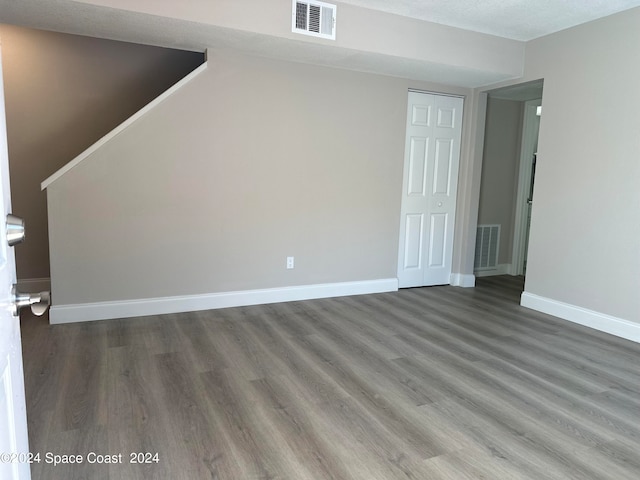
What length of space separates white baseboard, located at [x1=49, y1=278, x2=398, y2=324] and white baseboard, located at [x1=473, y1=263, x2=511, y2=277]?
1585 millimetres

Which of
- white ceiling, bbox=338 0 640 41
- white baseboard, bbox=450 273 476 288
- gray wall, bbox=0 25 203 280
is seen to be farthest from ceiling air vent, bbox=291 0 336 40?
white baseboard, bbox=450 273 476 288

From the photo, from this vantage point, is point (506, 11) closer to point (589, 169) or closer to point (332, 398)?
point (589, 169)

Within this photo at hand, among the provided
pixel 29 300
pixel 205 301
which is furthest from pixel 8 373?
pixel 205 301

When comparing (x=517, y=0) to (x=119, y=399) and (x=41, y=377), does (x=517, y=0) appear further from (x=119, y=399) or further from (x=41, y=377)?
(x=41, y=377)

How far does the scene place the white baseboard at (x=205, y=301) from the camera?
3449mm

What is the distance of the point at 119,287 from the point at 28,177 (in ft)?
5.57

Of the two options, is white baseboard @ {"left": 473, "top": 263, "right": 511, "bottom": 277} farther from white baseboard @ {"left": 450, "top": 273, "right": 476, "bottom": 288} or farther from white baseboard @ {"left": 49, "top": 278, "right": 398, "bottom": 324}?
white baseboard @ {"left": 49, "top": 278, "right": 398, "bottom": 324}

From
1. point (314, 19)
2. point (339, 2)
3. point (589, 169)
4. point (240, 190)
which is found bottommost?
point (240, 190)

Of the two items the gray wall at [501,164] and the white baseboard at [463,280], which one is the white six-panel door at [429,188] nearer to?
the white baseboard at [463,280]

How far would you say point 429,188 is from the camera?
4.89 m

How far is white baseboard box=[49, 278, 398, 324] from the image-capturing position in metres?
3.45

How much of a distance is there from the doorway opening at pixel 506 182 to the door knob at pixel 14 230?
5.39 meters

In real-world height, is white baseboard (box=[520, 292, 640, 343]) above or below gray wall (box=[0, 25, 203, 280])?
below

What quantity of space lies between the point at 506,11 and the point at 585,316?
2745 mm
